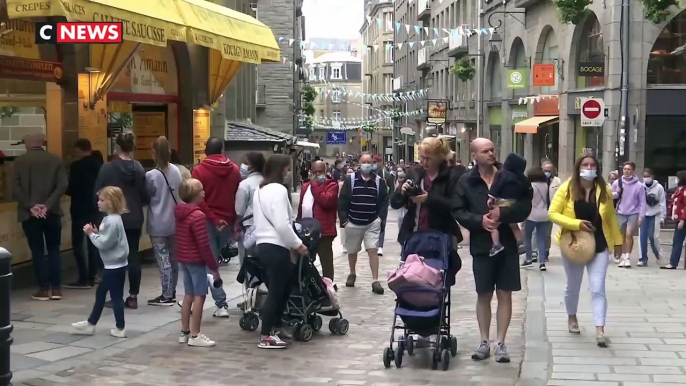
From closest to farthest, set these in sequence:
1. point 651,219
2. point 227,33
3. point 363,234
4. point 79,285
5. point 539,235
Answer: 1. point 79,285
2. point 363,234
3. point 227,33
4. point 539,235
5. point 651,219

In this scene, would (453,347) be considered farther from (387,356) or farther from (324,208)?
(324,208)

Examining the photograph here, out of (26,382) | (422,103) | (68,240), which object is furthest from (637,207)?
(422,103)

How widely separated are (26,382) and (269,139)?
18.4 meters

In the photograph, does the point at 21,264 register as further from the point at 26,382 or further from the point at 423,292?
the point at 423,292

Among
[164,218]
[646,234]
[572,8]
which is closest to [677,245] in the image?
[646,234]

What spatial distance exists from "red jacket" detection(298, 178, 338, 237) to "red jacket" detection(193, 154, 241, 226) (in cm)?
166

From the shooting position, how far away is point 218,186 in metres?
10.1

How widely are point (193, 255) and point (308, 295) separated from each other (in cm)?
119

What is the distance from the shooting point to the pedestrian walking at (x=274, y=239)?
26.4 feet

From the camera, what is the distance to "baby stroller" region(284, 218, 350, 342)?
8602mm

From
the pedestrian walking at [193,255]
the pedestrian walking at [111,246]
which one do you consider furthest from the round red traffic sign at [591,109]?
the pedestrian walking at [111,246]

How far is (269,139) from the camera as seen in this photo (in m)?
25.1

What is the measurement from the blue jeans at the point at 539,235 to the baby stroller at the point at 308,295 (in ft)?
20.8

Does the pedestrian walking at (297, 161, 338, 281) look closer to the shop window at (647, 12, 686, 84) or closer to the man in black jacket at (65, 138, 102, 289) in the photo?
the man in black jacket at (65, 138, 102, 289)
